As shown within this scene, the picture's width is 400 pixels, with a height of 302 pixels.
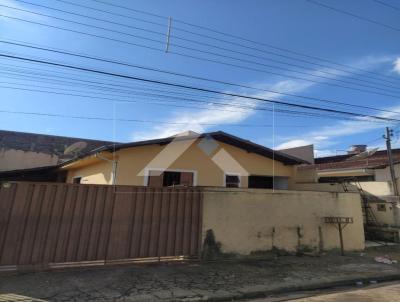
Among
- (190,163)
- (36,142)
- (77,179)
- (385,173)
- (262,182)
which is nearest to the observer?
(190,163)

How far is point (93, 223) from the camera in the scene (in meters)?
Answer: 6.96

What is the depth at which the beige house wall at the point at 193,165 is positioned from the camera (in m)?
10.8

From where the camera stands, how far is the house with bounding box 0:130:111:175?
2062 cm

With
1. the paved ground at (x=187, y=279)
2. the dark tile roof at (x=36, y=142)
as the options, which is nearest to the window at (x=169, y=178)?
the paved ground at (x=187, y=279)

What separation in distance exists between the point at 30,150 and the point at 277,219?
60.9 feet

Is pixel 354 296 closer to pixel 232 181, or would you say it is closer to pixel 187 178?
pixel 187 178

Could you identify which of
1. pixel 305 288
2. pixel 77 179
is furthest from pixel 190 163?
pixel 305 288

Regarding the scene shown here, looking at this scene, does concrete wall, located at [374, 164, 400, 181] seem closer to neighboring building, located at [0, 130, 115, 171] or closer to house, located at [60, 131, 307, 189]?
house, located at [60, 131, 307, 189]

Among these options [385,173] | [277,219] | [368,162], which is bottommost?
[277,219]

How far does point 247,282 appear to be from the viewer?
637 centimetres

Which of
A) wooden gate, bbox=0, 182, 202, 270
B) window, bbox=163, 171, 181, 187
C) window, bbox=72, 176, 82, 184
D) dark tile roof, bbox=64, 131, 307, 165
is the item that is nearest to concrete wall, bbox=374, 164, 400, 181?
dark tile roof, bbox=64, 131, 307, 165

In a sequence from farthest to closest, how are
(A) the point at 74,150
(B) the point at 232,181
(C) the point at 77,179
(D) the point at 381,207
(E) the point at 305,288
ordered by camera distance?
(A) the point at 74,150, (C) the point at 77,179, (D) the point at 381,207, (B) the point at 232,181, (E) the point at 305,288

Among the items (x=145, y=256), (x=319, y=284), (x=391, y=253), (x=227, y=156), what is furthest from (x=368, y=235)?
(x=145, y=256)

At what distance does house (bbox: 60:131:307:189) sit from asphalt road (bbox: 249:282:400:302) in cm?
620
